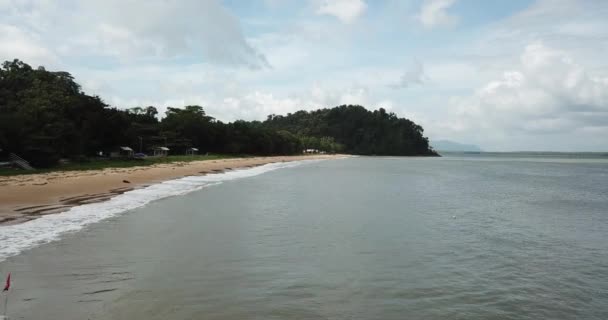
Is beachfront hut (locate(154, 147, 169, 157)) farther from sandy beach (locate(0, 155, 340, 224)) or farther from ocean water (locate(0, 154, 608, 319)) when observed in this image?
ocean water (locate(0, 154, 608, 319))

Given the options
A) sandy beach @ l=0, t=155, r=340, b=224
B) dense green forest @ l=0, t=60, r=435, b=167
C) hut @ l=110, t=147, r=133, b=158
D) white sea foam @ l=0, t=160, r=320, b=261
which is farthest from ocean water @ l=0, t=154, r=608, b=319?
hut @ l=110, t=147, r=133, b=158

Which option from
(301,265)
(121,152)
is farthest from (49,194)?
(121,152)

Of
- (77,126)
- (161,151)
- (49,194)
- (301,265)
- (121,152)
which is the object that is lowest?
(301,265)

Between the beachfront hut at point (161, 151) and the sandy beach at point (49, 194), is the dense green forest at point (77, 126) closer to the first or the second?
the beachfront hut at point (161, 151)

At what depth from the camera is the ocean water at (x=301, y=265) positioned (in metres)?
7.30

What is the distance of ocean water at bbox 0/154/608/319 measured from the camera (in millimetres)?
7297

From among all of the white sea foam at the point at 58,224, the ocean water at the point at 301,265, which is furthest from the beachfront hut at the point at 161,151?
the ocean water at the point at 301,265

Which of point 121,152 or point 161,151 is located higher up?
point 161,151

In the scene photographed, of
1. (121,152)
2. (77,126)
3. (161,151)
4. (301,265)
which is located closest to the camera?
(301,265)

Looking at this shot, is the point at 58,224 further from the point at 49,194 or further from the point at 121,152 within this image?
the point at 121,152

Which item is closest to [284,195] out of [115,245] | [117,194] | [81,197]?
[117,194]

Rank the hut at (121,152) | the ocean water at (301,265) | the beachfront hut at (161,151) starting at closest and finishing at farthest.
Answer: the ocean water at (301,265), the hut at (121,152), the beachfront hut at (161,151)

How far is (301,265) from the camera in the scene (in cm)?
1002

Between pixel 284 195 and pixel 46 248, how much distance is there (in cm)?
1646
